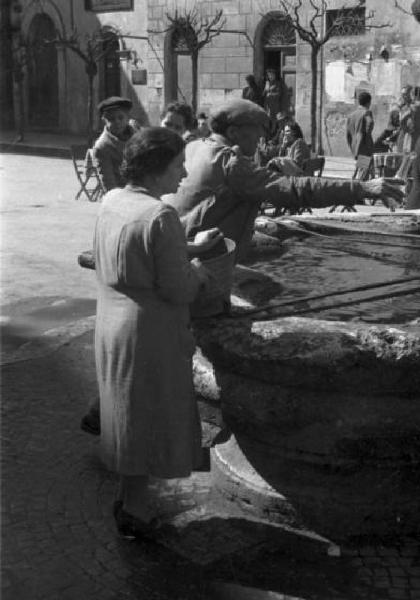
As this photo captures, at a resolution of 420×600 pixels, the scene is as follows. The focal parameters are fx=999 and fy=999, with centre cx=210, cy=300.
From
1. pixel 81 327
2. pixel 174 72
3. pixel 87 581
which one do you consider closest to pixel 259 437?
pixel 87 581

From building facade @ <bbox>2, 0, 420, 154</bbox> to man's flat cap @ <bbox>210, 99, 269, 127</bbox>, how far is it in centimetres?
1735

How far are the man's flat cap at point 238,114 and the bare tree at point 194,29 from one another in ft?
60.9

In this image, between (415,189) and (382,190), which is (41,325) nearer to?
(415,189)

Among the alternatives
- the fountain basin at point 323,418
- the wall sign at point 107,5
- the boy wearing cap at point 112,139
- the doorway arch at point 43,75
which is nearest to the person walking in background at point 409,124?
the boy wearing cap at point 112,139

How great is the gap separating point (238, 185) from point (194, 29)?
2191 centimetres

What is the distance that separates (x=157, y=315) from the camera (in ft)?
11.7

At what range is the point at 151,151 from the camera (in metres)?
3.71

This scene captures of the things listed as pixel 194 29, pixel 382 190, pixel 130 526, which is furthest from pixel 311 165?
pixel 194 29

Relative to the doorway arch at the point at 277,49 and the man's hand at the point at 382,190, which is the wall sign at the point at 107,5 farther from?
the man's hand at the point at 382,190

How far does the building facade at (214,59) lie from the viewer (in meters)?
21.5

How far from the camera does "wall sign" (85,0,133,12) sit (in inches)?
1113

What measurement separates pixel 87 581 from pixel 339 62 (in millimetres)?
20028

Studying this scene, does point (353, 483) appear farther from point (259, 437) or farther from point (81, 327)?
point (81, 327)

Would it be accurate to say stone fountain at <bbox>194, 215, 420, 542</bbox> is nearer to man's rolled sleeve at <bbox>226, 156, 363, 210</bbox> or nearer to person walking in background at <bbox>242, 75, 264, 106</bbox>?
man's rolled sleeve at <bbox>226, 156, 363, 210</bbox>
